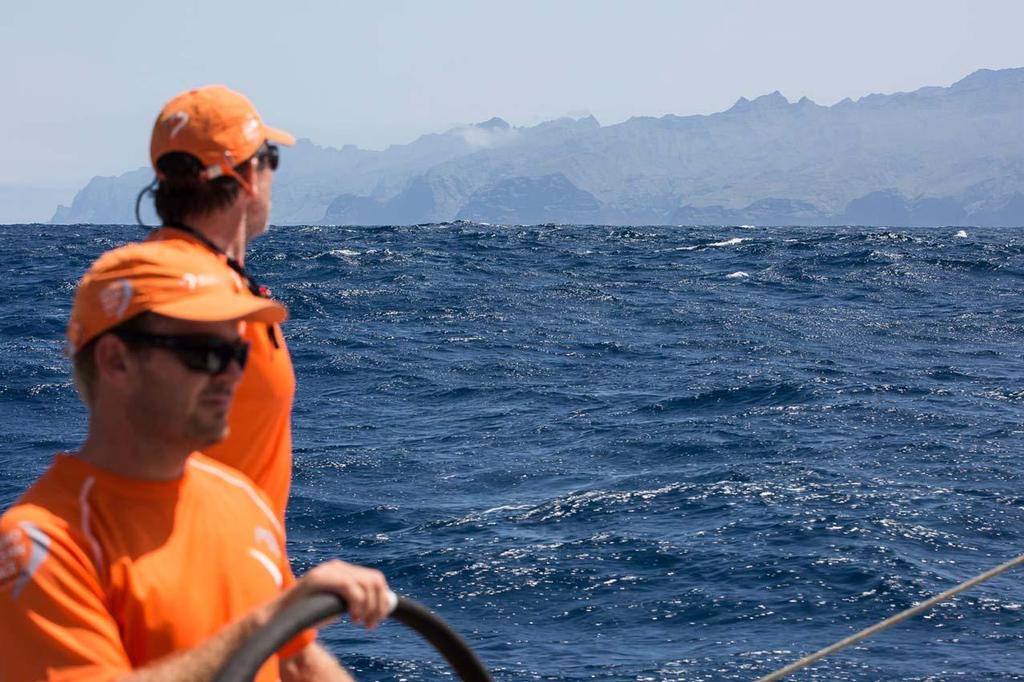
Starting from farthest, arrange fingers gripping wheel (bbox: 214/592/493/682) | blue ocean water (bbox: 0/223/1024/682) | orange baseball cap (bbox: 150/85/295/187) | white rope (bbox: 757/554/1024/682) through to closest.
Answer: blue ocean water (bbox: 0/223/1024/682), white rope (bbox: 757/554/1024/682), orange baseball cap (bbox: 150/85/295/187), fingers gripping wheel (bbox: 214/592/493/682)

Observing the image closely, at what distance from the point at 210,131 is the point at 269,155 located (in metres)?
0.18

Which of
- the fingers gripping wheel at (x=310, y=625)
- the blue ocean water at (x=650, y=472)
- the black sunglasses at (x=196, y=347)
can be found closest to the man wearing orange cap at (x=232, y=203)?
the black sunglasses at (x=196, y=347)

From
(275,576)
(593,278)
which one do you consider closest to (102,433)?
(275,576)

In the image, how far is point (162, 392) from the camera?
1.88 metres

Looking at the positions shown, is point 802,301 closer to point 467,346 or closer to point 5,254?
point 467,346

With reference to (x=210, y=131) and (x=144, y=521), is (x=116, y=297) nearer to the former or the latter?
(x=144, y=521)

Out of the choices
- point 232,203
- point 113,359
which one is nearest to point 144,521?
point 113,359

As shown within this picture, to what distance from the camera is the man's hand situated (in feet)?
5.60

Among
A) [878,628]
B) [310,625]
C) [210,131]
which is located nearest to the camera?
[310,625]

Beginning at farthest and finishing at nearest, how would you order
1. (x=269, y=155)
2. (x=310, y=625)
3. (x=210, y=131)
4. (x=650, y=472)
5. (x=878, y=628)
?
(x=650, y=472)
(x=878, y=628)
(x=269, y=155)
(x=210, y=131)
(x=310, y=625)

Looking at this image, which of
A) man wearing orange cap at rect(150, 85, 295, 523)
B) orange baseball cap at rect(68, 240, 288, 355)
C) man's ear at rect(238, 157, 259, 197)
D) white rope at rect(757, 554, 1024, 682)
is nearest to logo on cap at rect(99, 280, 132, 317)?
orange baseball cap at rect(68, 240, 288, 355)

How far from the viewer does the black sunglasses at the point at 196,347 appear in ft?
6.09

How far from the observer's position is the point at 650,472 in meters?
10.4

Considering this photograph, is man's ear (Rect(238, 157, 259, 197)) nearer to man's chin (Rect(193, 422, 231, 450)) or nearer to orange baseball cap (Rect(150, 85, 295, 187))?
orange baseball cap (Rect(150, 85, 295, 187))
